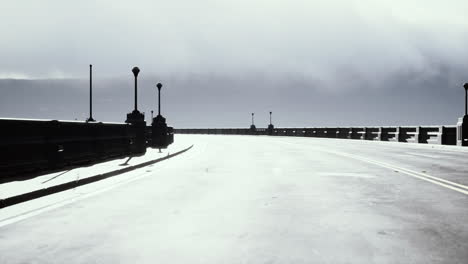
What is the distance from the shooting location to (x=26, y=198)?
27.9ft

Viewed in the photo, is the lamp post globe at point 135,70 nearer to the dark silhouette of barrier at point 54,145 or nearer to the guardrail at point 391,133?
the dark silhouette of barrier at point 54,145

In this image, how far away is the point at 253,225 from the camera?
6555 millimetres

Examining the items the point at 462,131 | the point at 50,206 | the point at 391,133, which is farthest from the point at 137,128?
the point at 391,133

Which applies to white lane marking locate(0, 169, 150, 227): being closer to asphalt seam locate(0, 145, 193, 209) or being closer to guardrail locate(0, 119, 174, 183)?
asphalt seam locate(0, 145, 193, 209)

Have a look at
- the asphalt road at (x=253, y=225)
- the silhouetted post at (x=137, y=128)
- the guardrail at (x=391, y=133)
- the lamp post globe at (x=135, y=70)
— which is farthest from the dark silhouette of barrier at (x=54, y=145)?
the guardrail at (x=391, y=133)

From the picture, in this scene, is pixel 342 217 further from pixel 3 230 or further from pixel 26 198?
pixel 26 198

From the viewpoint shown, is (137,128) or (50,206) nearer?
(50,206)

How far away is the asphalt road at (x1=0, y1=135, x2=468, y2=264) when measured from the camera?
5.12 metres

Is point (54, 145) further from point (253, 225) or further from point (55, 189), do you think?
point (253, 225)

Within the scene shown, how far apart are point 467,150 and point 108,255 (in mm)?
24199

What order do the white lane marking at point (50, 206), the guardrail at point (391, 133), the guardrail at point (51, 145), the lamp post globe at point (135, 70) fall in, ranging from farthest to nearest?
the guardrail at point (391, 133)
the lamp post globe at point (135, 70)
the guardrail at point (51, 145)
the white lane marking at point (50, 206)

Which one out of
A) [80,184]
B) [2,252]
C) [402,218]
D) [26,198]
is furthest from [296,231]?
[80,184]

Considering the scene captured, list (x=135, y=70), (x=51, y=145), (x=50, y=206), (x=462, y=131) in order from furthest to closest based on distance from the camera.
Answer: (x=462, y=131) → (x=135, y=70) → (x=51, y=145) → (x=50, y=206)

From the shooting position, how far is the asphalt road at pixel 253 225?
16.8 ft
